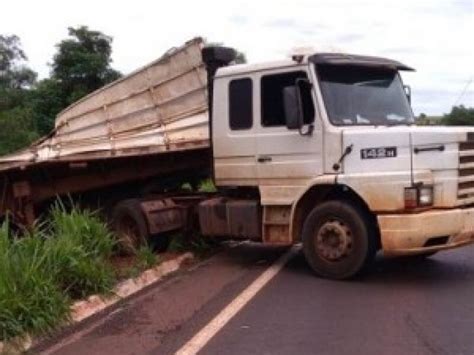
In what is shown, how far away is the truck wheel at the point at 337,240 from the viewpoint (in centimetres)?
921

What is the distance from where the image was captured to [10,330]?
22.1 ft

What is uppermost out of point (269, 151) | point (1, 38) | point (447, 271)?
point (1, 38)

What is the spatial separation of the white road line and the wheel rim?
28.5 inches

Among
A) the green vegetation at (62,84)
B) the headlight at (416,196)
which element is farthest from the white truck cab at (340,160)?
the green vegetation at (62,84)

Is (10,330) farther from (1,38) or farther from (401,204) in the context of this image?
(1,38)

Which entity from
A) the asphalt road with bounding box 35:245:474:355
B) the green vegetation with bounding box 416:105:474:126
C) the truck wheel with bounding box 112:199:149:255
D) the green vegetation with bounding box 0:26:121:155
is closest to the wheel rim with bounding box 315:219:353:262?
the asphalt road with bounding box 35:245:474:355

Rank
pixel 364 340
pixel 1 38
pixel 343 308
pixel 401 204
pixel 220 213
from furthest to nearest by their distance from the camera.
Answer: pixel 1 38 < pixel 220 213 < pixel 401 204 < pixel 343 308 < pixel 364 340

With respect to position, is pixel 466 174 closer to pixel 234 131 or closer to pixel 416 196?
pixel 416 196

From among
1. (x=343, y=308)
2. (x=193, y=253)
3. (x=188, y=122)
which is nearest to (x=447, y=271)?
(x=343, y=308)

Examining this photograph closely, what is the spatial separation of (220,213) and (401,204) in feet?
9.31

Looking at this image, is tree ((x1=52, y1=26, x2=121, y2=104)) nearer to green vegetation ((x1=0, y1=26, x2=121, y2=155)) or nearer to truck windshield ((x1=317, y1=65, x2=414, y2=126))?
green vegetation ((x1=0, y1=26, x2=121, y2=155))

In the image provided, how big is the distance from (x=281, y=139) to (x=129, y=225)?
3002mm

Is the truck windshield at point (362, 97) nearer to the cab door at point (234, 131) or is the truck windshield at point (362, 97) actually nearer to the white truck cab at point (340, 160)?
the white truck cab at point (340, 160)

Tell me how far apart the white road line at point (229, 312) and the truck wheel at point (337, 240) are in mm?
641
